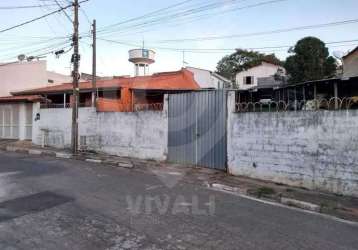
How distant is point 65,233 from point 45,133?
16.0 m

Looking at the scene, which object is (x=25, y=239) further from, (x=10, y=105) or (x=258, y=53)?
(x=258, y=53)

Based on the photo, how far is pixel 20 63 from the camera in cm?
3117

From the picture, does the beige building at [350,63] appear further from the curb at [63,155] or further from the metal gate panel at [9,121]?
the metal gate panel at [9,121]

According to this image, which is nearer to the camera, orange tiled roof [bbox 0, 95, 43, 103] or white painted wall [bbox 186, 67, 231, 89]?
orange tiled roof [bbox 0, 95, 43, 103]

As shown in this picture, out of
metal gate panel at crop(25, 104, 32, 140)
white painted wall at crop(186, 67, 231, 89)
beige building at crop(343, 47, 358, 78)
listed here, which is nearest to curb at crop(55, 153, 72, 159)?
metal gate panel at crop(25, 104, 32, 140)

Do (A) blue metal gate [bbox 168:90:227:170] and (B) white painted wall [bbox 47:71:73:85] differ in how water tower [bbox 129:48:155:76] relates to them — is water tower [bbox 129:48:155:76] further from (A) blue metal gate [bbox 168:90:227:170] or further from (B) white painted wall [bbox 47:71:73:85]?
(A) blue metal gate [bbox 168:90:227:170]

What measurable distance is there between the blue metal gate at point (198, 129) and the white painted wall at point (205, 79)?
53.6ft

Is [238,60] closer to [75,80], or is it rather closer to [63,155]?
[75,80]

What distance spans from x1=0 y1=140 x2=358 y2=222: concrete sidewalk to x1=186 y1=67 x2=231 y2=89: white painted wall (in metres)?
16.6

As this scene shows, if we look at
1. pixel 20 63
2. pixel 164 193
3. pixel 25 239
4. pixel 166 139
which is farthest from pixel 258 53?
pixel 25 239

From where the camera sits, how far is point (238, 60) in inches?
2301

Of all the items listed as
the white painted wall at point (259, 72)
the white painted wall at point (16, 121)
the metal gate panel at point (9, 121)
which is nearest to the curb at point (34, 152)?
the white painted wall at point (16, 121)

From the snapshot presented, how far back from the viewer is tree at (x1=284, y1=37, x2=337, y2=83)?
103 feet

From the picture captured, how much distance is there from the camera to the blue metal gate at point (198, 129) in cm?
1173
